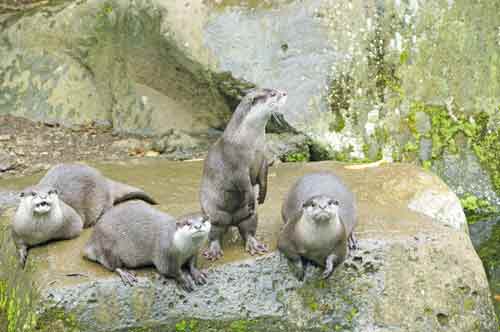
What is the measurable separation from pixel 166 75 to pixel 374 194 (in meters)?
2.45

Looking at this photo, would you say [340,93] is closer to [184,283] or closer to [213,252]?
[213,252]

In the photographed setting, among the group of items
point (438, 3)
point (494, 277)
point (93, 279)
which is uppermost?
point (438, 3)

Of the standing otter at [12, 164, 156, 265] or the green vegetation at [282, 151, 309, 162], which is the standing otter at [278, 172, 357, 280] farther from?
the green vegetation at [282, 151, 309, 162]

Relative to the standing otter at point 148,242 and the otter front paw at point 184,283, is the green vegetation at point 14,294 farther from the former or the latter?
the otter front paw at point 184,283

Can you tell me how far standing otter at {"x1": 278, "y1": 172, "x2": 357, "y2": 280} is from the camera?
12.8ft

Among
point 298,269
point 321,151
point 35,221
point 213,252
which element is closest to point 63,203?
point 35,221

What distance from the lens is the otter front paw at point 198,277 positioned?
13.2 feet

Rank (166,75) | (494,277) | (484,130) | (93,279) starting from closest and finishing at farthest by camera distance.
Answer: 1. (93,279)
2. (494,277)
3. (484,130)
4. (166,75)

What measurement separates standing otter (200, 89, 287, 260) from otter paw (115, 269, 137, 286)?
1.27 ft

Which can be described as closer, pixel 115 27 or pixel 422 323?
pixel 422 323

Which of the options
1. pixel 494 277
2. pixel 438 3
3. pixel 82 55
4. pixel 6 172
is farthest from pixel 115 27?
pixel 494 277

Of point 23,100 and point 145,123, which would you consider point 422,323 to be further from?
point 23,100

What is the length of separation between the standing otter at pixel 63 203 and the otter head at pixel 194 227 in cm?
A: 81

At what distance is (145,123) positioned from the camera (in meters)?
7.25
